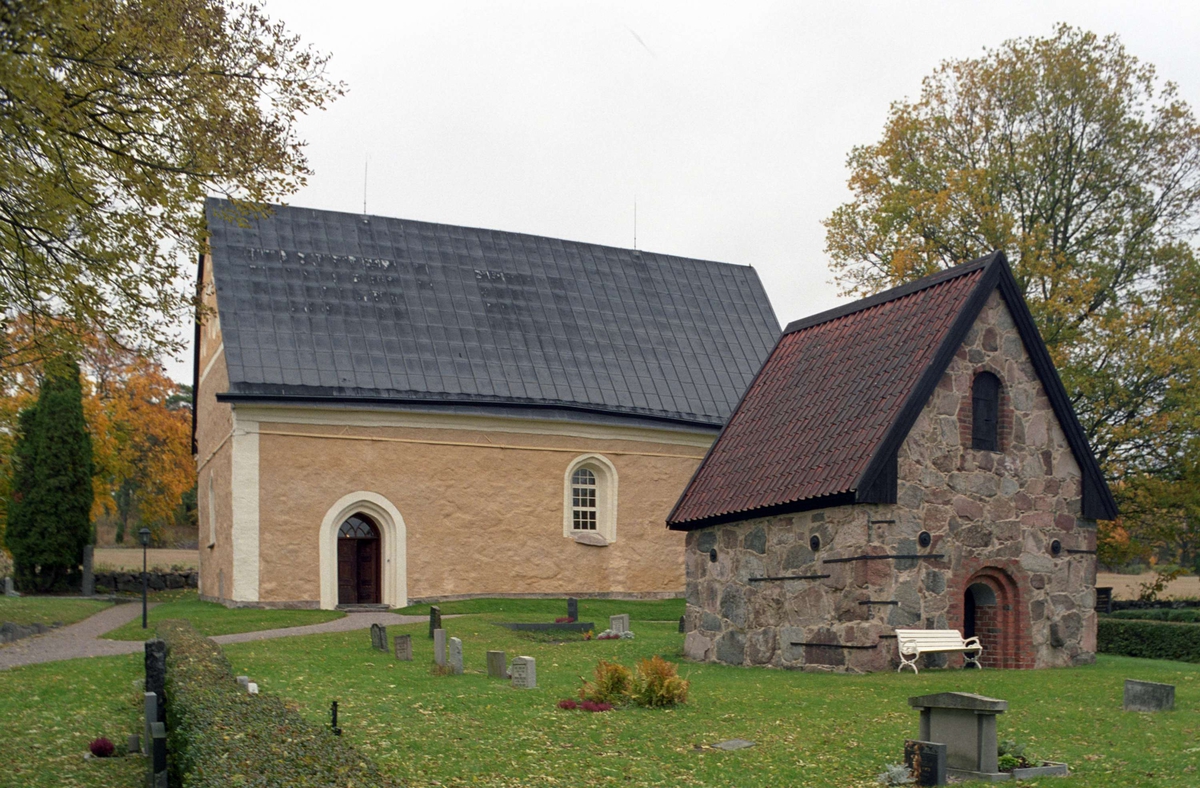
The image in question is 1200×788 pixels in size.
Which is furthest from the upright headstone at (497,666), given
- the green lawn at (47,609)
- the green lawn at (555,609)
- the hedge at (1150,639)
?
the hedge at (1150,639)

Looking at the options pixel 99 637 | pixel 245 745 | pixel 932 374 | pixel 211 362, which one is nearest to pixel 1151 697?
pixel 932 374

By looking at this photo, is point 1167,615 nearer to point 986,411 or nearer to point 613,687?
point 986,411

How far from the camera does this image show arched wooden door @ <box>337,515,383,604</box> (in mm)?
29866

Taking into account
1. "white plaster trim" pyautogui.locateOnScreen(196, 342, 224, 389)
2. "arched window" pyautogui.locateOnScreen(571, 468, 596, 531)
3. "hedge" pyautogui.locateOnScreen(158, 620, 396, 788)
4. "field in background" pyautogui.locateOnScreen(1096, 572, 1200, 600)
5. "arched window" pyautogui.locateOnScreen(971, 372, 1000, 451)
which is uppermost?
"white plaster trim" pyautogui.locateOnScreen(196, 342, 224, 389)

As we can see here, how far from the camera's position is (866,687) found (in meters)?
15.4

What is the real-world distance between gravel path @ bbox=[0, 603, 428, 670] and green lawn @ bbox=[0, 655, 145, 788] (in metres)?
1.52

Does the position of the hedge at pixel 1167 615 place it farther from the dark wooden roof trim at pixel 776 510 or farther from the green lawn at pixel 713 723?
the dark wooden roof trim at pixel 776 510

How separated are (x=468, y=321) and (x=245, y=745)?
2501cm

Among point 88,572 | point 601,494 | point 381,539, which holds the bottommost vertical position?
point 88,572

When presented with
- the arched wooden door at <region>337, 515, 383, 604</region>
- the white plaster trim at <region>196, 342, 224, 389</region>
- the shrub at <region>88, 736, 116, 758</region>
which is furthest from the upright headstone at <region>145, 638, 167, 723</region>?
the white plaster trim at <region>196, 342, 224, 389</region>

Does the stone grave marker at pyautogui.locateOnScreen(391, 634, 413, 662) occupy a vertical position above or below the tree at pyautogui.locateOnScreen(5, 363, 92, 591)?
below

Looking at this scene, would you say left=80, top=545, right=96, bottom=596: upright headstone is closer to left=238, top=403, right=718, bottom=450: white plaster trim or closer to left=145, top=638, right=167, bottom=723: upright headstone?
left=238, top=403, right=718, bottom=450: white plaster trim

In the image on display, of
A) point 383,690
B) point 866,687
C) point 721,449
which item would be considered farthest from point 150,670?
point 721,449

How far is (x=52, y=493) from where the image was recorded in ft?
117
